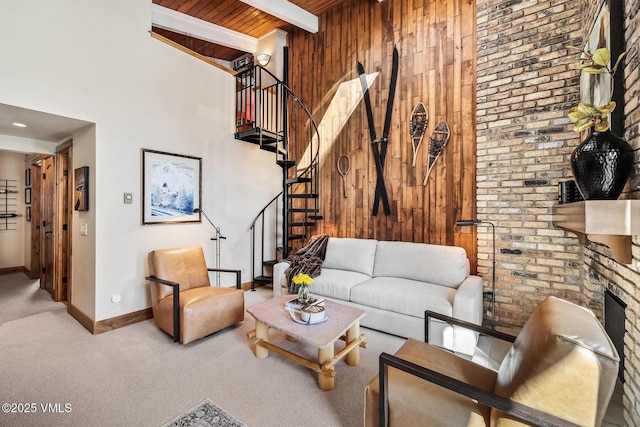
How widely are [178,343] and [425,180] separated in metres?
3.44

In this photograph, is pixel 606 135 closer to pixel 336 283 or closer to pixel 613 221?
pixel 613 221

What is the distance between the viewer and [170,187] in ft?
12.1

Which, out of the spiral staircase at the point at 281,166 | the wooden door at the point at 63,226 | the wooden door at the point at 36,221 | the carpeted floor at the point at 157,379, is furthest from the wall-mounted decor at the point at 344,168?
the wooden door at the point at 36,221

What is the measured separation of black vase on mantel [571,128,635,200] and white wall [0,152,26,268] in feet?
26.7

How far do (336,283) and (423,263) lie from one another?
1057 millimetres

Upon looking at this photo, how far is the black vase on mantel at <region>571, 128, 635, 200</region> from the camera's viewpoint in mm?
1467

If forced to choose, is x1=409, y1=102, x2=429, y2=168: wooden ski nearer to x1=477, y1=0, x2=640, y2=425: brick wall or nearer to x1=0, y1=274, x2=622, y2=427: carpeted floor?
x1=477, y1=0, x2=640, y2=425: brick wall

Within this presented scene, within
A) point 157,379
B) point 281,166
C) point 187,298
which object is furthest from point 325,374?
point 281,166

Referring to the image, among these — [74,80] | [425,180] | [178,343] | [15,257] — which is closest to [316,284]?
[178,343]

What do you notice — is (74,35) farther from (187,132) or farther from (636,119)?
(636,119)

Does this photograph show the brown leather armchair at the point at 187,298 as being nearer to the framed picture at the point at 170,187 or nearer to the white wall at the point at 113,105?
the white wall at the point at 113,105

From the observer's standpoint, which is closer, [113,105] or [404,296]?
[404,296]

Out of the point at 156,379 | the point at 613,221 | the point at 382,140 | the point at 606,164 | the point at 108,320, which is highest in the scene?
the point at 382,140

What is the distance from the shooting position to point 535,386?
3.52 feet
